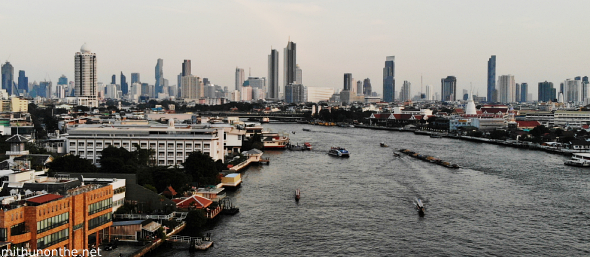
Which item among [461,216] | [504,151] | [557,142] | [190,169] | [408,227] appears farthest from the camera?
[557,142]

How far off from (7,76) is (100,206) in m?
64.9

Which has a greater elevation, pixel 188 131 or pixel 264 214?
pixel 188 131

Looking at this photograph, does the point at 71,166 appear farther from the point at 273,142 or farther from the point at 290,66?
the point at 290,66

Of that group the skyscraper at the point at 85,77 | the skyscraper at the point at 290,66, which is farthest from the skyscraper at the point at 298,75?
the skyscraper at the point at 85,77

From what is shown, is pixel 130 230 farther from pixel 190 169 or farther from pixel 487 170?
pixel 487 170

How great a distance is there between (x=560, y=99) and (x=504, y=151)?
4654 cm

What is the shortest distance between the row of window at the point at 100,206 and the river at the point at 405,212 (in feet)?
2.47

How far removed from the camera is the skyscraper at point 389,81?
3526 inches

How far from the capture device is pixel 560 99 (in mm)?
58688

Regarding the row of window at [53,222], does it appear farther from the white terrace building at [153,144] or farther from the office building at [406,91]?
the office building at [406,91]

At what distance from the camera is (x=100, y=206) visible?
598 cm

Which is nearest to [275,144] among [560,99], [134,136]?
[134,136]

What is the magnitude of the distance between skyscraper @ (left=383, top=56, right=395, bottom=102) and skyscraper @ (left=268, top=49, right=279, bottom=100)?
54.8 feet

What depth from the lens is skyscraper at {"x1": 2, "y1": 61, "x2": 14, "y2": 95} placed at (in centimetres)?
6301
